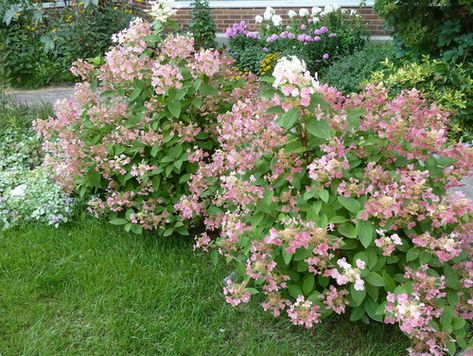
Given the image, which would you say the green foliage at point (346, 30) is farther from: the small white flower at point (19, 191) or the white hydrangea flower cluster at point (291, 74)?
the white hydrangea flower cluster at point (291, 74)

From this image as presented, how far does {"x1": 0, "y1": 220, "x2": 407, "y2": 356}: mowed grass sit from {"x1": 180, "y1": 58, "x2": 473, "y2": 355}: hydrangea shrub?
0.23 m

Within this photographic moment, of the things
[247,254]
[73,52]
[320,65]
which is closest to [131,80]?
[247,254]

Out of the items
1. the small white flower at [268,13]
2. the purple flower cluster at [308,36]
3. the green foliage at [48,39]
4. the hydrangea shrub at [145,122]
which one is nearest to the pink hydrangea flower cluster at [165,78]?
the hydrangea shrub at [145,122]

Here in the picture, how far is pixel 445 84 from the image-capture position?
4.75 m

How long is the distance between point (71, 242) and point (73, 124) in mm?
747

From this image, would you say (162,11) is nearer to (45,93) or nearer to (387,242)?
(387,242)

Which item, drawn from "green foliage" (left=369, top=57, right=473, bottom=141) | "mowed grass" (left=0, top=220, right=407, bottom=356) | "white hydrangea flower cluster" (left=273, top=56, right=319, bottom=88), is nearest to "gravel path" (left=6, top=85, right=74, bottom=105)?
"mowed grass" (left=0, top=220, right=407, bottom=356)

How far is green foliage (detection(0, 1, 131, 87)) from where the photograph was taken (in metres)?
7.91

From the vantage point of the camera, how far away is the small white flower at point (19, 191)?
3.66 metres

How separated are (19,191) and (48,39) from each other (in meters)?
4.94

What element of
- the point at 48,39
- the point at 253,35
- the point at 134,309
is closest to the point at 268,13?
the point at 253,35

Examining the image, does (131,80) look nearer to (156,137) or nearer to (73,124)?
(156,137)

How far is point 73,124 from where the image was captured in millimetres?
3359

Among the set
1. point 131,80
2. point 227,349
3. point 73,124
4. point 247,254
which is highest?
point 131,80
